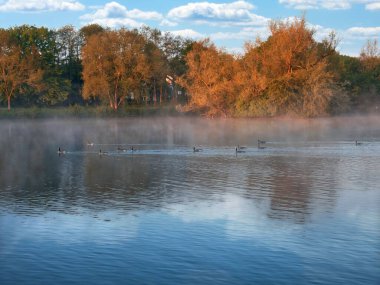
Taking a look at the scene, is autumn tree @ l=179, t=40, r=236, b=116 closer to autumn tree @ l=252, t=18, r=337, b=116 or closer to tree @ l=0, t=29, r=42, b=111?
autumn tree @ l=252, t=18, r=337, b=116

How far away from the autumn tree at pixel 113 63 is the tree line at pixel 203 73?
7.9 inches

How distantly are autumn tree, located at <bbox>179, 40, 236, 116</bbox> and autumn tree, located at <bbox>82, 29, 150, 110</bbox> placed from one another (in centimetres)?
1109

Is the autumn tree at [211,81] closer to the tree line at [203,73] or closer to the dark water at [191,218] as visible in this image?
the tree line at [203,73]

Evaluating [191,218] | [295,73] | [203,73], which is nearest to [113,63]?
[203,73]

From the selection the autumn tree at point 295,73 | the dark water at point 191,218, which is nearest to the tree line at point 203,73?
the autumn tree at point 295,73

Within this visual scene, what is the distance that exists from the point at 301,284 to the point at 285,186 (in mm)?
17973

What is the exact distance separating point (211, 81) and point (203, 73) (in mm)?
2223

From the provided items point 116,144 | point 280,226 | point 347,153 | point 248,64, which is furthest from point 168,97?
point 280,226

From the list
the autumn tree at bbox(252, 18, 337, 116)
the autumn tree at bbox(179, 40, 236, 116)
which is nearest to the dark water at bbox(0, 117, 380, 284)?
the autumn tree at bbox(252, 18, 337, 116)

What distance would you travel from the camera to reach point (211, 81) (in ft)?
378

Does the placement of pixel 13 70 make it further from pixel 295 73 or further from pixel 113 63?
pixel 295 73

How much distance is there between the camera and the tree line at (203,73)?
108250 millimetres

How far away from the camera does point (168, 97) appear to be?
15725 cm

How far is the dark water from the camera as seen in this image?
67.4 ft
